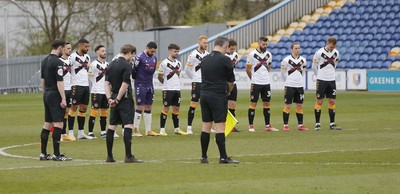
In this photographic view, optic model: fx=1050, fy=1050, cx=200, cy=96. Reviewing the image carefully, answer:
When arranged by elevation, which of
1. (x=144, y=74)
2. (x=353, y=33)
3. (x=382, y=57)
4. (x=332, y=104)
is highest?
(x=353, y=33)

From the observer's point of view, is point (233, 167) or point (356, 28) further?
point (356, 28)

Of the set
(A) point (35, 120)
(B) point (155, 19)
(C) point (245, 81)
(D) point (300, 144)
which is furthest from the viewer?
(B) point (155, 19)

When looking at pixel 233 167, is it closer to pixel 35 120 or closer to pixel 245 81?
pixel 35 120

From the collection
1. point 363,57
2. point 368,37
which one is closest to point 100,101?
point 363,57

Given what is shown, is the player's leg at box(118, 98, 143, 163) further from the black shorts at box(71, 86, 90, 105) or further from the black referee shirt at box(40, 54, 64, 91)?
the black shorts at box(71, 86, 90, 105)

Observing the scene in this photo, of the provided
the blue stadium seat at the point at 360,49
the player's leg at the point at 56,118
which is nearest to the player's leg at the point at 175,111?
the player's leg at the point at 56,118

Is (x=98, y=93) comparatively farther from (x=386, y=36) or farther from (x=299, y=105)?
(x=386, y=36)

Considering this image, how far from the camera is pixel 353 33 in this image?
53.7 m

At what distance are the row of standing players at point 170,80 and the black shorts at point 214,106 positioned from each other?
6.42 meters

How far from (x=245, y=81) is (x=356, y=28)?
6.90 meters

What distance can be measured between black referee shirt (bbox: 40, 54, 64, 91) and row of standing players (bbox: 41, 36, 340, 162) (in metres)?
4.49

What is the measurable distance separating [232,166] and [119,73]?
2781 mm

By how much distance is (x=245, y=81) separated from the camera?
51250 millimetres

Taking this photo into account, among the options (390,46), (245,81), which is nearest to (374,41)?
(390,46)
